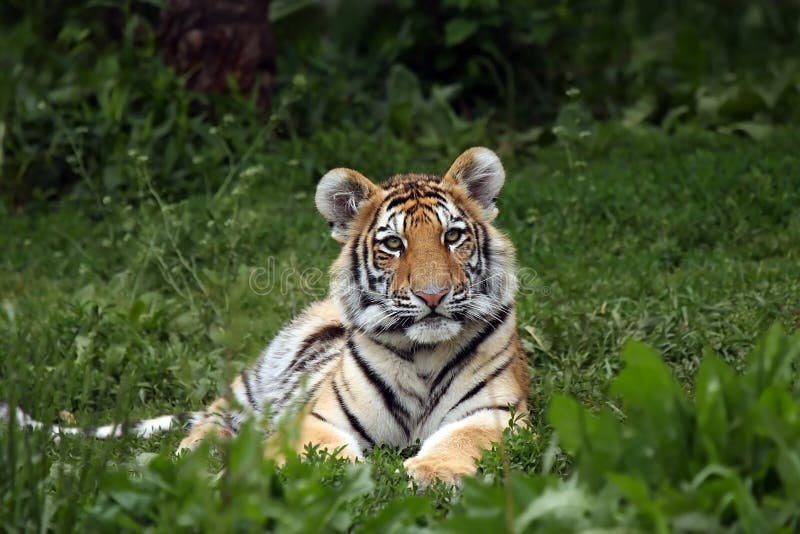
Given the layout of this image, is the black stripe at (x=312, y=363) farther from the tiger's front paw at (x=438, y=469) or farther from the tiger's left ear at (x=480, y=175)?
the tiger's front paw at (x=438, y=469)

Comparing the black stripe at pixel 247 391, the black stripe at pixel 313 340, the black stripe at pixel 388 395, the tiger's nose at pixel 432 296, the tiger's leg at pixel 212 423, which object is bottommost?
the black stripe at pixel 247 391

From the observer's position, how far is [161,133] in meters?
7.84

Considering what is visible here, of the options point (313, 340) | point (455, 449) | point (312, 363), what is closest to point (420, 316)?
point (455, 449)

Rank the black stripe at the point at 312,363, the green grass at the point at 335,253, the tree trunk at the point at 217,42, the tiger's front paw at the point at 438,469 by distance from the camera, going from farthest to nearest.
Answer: the tree trunk at the point at 217,42
the green grass at the point at 335,253
the black stripe at the point at 312,363
the tiger's front paw at the point at 438,469

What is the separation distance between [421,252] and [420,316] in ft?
0.76

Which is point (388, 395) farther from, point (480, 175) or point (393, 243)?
point (480, 175)

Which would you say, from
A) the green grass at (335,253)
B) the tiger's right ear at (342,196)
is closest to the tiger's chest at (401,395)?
the green grass at (335,253)

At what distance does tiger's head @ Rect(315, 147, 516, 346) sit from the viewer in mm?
4262

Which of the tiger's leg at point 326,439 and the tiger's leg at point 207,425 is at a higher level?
the tiger's leg at point 326,439

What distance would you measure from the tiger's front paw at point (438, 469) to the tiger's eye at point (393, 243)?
2.65 ft

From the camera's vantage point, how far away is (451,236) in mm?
4410

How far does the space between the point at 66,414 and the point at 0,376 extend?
1.94 ft

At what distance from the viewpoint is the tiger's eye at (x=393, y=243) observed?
14.5 ft

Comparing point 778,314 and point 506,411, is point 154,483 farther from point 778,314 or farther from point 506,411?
point 778,314
